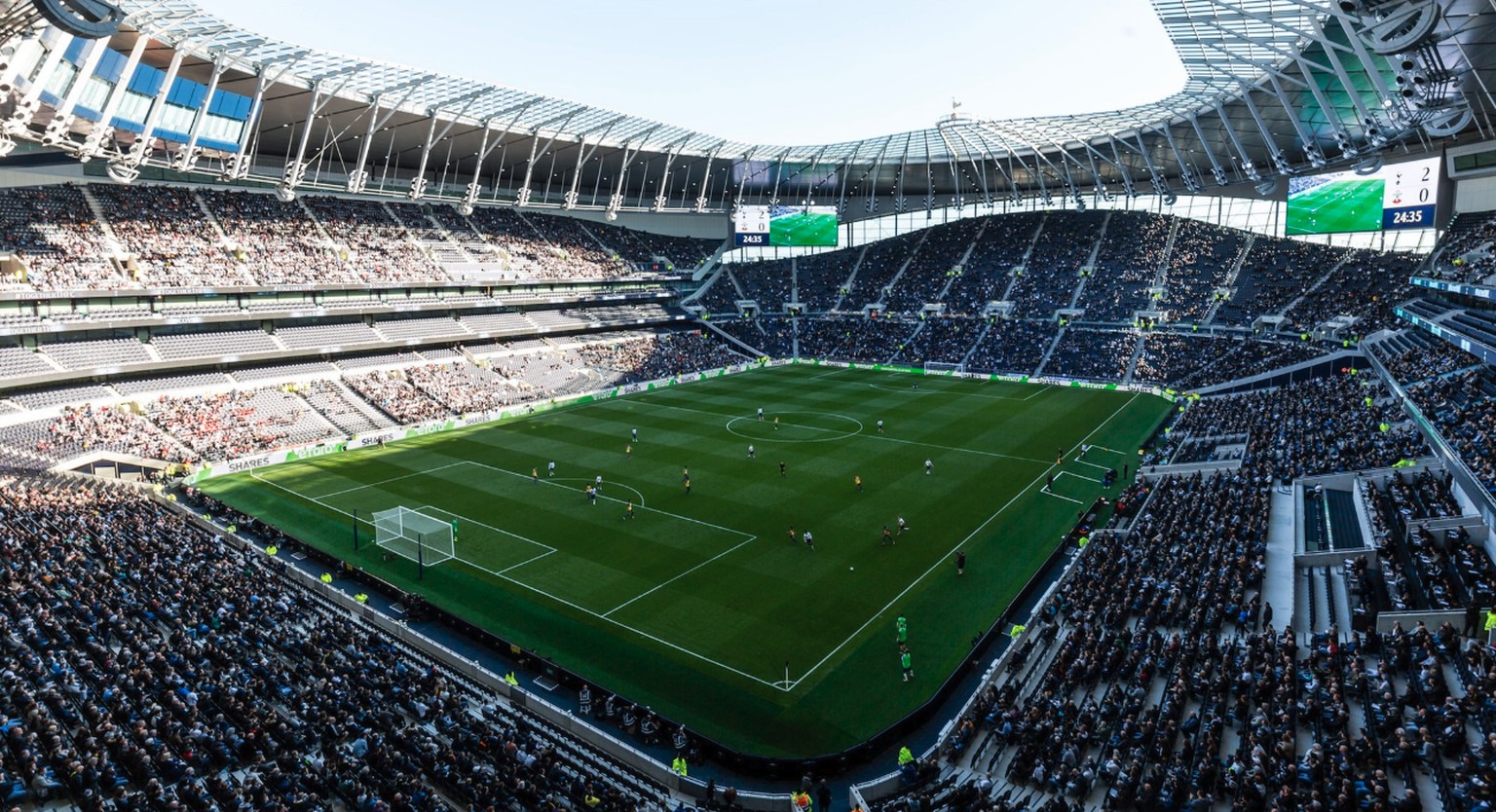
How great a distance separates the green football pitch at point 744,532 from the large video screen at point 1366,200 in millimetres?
20031

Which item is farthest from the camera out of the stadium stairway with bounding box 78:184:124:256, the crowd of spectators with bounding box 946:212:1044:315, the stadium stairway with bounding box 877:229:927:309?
the stadium stairway with bounding box 877:229:927:309

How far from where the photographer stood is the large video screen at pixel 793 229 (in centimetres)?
8344

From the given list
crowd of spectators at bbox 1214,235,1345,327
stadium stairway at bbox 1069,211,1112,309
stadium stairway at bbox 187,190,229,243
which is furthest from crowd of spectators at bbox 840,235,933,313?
stadium stairway at bbox 187,190,229,243

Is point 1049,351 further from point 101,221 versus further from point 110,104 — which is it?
point 101,221

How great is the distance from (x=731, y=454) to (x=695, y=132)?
120 ft

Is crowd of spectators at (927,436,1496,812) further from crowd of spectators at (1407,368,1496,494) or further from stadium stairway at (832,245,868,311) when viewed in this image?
stadium stairway at (832,245,868,311)

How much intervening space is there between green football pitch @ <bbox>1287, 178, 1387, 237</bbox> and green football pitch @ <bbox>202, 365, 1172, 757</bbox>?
1987 cm

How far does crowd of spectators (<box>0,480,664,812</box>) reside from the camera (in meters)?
14.0

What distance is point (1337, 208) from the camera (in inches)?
2212

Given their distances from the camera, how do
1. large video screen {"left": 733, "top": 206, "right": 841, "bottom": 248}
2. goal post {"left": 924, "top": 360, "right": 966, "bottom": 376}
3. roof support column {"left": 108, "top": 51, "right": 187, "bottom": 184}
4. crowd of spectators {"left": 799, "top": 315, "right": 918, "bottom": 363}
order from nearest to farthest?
1. roof support column {"left": 108, "top": 51, "right": 187, "bottom": 184}
2. goal post {"left": 924, "top": 360, "right": 966, "bottom": 376}
3. crowd of spectators {"left": 799, "top": 315, "right": 918, "bottom": 363}
4. large video screen {"left": 733, "top": 206, "right": 841, "bottom": 248}

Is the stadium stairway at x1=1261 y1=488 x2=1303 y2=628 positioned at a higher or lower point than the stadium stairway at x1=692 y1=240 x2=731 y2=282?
lower

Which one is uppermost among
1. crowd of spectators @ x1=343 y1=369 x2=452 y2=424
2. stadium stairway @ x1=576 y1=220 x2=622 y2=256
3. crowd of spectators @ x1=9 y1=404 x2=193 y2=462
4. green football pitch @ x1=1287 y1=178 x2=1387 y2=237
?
green football pitch @ x1=1287 y1=178 x2=1387 y2=237

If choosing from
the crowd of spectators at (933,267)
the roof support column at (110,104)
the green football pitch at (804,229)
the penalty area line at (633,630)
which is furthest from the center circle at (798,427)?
the green football pitch at (804,229)

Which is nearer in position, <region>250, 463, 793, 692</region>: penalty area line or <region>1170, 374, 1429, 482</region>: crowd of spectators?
<region>250, 463, 793, 692</region>: penalty area line
